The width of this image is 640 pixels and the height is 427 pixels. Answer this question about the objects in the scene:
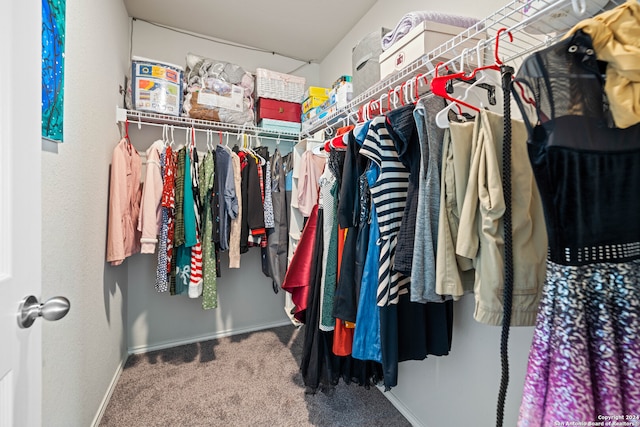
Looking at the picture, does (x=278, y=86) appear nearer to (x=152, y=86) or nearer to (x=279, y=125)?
(x=279, y=125)

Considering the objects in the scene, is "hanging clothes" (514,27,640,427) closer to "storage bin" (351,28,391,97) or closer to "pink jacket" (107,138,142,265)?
"storage bin" (351,28,391,97)

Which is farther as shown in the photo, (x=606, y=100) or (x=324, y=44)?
(x=324, y=44)

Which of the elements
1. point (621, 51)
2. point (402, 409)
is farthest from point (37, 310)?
point (402, 409)

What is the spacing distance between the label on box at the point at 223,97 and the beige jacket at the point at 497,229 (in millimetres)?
1896

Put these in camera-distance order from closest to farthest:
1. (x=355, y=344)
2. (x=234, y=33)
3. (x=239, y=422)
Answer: (x=355, y=344)
(x=239, y=422)
(x=234, y=33)

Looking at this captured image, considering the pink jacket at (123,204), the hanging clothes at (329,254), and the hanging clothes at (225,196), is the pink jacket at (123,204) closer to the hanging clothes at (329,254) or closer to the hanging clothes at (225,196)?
the hanging clothes at (225,196)

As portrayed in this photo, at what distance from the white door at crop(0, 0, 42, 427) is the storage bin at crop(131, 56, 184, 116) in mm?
1411

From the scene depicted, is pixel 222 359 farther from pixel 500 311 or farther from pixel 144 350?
pixel 500 311

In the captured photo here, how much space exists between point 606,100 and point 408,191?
491 millimetres

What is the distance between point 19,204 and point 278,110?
196cm

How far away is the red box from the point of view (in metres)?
2.29

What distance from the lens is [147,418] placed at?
5.02 ft

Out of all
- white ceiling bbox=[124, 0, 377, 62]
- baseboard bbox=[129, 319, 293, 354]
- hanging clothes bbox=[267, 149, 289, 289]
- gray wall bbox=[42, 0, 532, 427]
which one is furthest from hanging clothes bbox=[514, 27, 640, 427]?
baseboard bbox=[129, 319, 293, 354]

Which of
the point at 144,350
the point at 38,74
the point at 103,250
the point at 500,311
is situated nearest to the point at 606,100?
the point at 500,311
